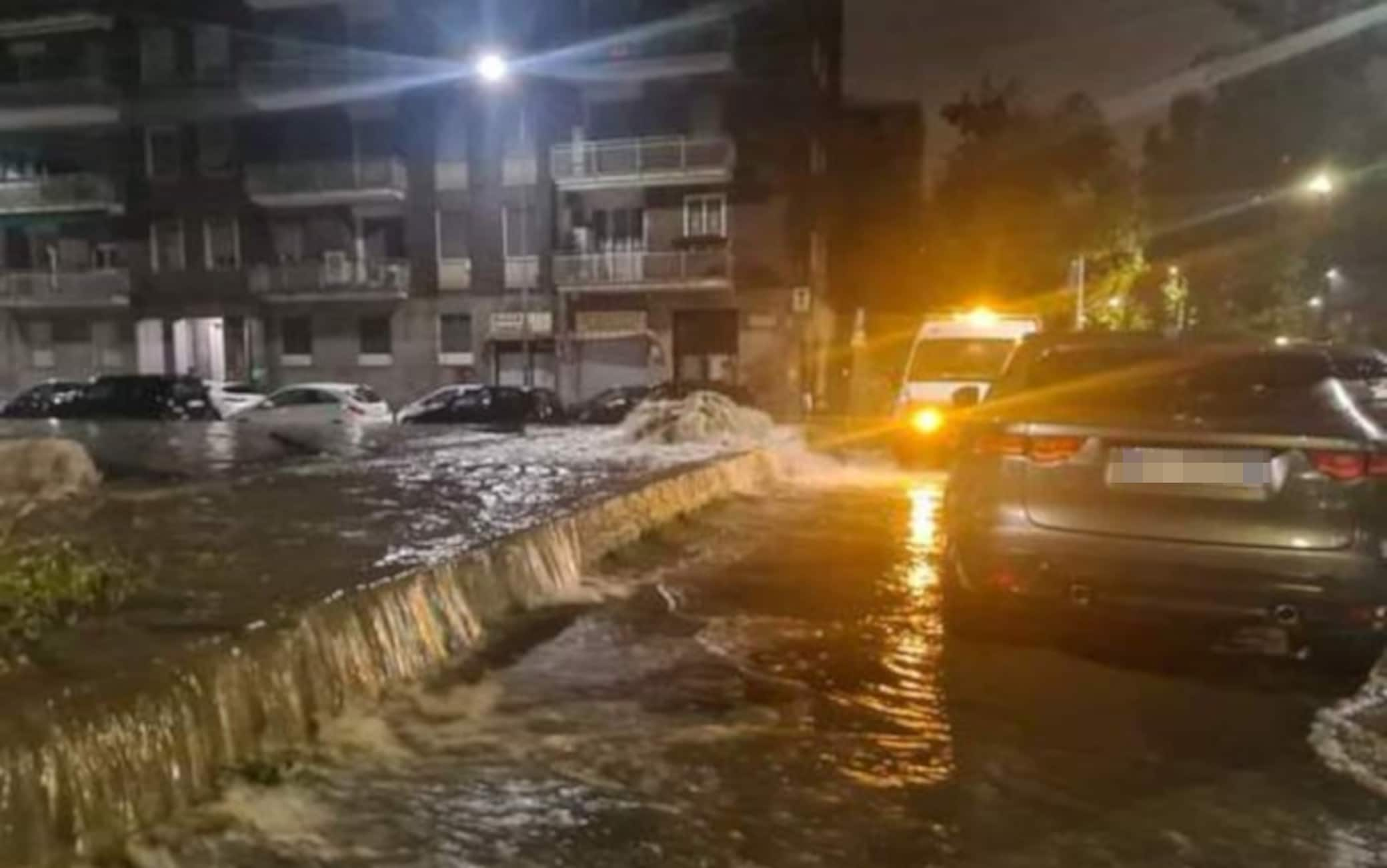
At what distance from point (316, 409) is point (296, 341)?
14.7 m

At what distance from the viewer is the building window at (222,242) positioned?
40.4 meters

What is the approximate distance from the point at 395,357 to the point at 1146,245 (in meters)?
25.1

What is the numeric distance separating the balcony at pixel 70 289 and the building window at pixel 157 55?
671 cm

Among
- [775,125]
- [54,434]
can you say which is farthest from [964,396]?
[775,125]

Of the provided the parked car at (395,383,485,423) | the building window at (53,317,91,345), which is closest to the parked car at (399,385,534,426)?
the parked car at (395,383,485,423)

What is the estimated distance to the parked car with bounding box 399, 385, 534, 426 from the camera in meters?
26.1

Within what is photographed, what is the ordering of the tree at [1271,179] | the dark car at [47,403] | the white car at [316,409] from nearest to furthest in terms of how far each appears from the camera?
the white car at [316,409], the dark car at [47,403], the tree at [1271,179]

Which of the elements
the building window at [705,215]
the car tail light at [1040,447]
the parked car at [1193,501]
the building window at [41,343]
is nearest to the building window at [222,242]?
the building window at [41,343]

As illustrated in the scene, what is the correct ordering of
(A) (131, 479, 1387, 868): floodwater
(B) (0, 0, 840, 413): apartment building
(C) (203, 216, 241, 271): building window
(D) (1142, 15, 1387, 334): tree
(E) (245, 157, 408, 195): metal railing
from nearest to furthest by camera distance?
(A) (131, 479, 1387, 868): floodwater
(D) (1142, 15, 1387, 334): tree
(B) (0, 0, 840, 413): apartment building
(E) (245, 157, 408, 195): metal railing
(C) (203, 216, 241, 271): building window

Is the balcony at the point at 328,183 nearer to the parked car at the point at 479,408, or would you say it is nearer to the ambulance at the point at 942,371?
the parked car at the point at 479,408

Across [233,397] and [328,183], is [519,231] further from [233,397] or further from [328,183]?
[233,397]

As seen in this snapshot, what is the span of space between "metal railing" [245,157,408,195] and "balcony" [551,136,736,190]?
5.25 meters

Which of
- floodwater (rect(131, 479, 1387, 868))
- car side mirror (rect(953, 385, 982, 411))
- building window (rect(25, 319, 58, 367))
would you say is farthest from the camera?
building window (rect(25, 319, 58, 367))

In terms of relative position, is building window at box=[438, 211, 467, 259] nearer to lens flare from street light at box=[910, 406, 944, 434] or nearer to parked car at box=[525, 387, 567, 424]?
parked car at box=[525, 387, 567, 424]
